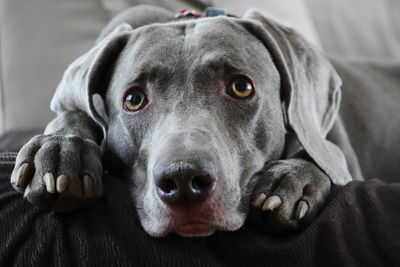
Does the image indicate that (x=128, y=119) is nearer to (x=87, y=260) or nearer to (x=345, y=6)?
(x=87, y=260)

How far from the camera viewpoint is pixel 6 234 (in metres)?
0.96

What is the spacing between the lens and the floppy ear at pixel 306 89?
1441mm

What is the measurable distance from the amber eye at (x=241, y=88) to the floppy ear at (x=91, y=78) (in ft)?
1.23

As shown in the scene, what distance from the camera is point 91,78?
1511 mm

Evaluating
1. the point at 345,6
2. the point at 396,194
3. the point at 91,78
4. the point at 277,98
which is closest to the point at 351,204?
the point at 396,194

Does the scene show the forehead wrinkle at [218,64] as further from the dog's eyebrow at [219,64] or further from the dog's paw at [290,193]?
the dog's paw at [290,193]

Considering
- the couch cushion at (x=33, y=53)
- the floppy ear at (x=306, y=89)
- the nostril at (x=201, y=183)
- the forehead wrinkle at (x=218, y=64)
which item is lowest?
the couch cushion at (x=33, y=53)

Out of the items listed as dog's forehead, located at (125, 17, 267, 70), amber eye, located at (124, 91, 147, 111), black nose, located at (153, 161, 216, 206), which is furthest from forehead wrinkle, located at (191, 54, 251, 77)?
black nose, located at (153, 161, 216, 206)

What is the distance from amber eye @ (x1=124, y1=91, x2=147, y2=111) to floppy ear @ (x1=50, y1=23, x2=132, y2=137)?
0.12 m

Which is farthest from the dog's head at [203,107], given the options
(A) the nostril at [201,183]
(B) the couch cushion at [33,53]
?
(B) the couch cushion at [33,53]

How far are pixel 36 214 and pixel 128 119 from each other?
45 centimetres

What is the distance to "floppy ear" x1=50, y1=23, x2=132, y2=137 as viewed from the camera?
1500 millimetres

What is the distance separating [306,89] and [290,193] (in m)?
0.48

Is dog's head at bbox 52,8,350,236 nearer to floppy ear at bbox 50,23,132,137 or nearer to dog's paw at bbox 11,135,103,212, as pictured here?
floppy ear at bbox 50,23,132,137
